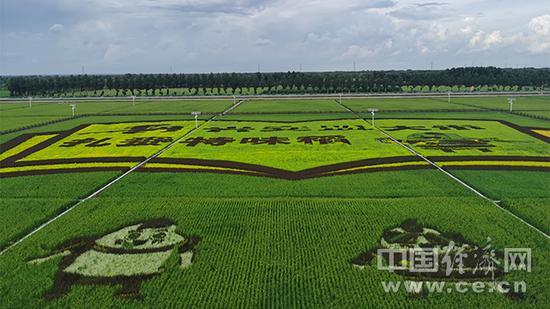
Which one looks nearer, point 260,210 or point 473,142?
point 260,210

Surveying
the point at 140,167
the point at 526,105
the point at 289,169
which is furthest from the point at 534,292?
the point at 526,105

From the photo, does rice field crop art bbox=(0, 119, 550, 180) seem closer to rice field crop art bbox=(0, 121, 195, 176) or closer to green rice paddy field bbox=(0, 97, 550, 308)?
rice field crop art bbox=(0, 121, 195, 176)

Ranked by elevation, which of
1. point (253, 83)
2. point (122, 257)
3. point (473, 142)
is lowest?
point (122, 257)

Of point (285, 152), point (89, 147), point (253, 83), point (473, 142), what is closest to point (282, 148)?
point (285, 152)

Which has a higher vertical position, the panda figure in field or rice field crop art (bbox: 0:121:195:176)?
rice field crop art (bbox: 0:121:195:176)

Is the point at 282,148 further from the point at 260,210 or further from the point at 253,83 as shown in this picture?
the point at 253,83

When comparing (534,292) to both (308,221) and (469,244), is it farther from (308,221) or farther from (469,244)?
(308,221)

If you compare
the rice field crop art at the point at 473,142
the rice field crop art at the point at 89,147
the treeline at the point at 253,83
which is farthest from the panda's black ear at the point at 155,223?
the treeline at the point at 253,83

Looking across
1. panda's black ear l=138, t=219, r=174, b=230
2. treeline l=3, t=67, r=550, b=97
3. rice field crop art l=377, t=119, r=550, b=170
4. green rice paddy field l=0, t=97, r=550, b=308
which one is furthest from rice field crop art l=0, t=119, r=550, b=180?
treeline l=3, t=67, r=550, b=97
